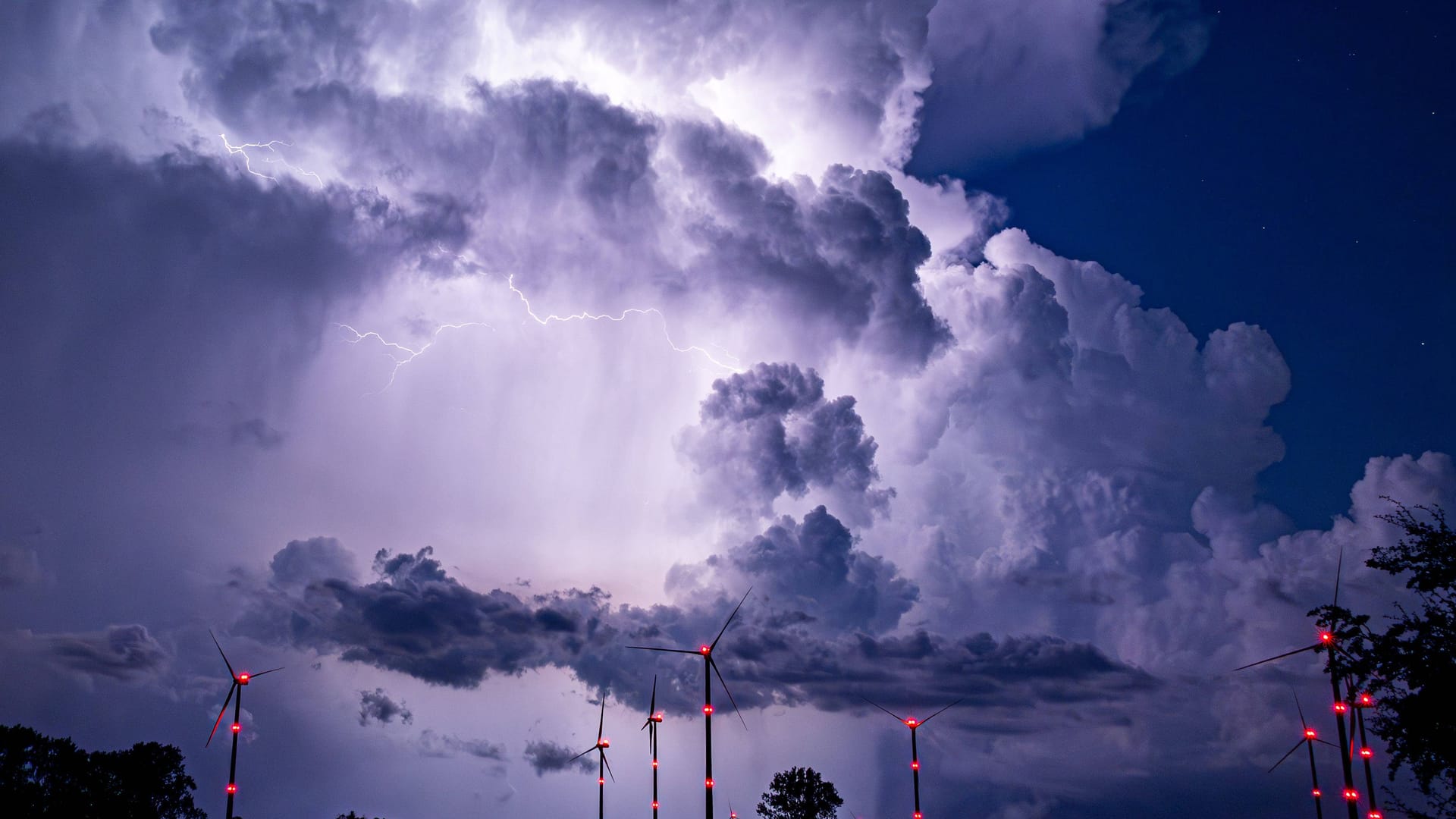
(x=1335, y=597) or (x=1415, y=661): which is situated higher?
(x=1335, y=597)

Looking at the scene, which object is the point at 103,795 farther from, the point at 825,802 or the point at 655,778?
the point at 825,802

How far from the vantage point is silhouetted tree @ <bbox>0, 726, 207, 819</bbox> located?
10188 centimetres

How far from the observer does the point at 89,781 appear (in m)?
111

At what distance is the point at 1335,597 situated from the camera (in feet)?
182

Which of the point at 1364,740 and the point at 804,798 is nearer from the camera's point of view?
the point at 1364,740

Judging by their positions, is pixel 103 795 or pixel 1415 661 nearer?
pixel 1415 661

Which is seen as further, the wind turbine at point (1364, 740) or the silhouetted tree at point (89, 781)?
the silhouetted tree at point (89, 781)

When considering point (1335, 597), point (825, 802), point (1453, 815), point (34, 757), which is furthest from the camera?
point (825, 802)

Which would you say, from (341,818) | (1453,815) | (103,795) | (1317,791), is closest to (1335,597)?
(1453,815)

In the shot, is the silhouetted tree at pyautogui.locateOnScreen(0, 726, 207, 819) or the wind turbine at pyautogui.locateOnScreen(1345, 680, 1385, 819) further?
the silhouetted tree at pyautogui.locateOnScreen(0, 726, 207, 819)

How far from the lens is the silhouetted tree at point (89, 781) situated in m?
102

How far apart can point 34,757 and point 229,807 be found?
5760cm

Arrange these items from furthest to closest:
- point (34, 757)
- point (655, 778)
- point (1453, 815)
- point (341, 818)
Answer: point (341, 818), point (34, 757), point (655, 778), point (1453, 815)

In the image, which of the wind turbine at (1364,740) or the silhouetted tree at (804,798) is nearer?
the wind turbine at (1364,740)
